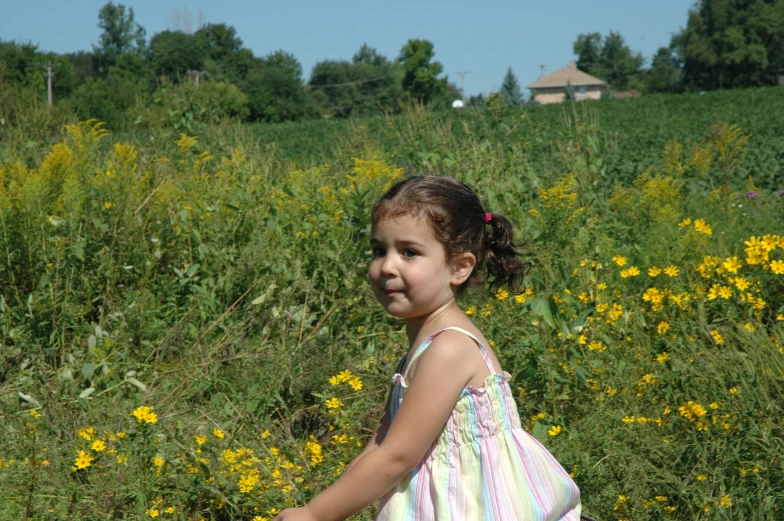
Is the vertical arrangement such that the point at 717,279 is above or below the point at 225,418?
above

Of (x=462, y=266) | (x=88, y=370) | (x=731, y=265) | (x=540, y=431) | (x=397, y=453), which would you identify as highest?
(x=462, y=266)

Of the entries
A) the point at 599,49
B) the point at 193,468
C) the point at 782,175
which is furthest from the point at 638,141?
the point at 599,49

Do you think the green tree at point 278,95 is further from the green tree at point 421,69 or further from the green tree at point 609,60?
the green tree at point 609,60

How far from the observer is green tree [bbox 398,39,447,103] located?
94938 mm

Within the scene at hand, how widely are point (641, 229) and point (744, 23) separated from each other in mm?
89211

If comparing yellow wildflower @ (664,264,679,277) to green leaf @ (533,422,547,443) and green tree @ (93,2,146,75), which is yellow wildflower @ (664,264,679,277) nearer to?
green leaf @ (533,422,547,443)

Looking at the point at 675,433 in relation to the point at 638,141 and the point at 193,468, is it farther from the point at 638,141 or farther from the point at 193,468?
the point at 638,141

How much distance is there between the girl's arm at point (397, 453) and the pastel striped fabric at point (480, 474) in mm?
60

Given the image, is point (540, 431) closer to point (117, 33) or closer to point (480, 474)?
point (480, 474)

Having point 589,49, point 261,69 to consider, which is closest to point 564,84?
point 589,49

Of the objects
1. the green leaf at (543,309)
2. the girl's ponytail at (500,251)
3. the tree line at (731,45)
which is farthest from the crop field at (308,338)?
the tree line at (731,45)

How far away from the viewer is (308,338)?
3916mm

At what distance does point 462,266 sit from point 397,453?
19.3 inches

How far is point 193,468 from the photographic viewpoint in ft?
9.09
